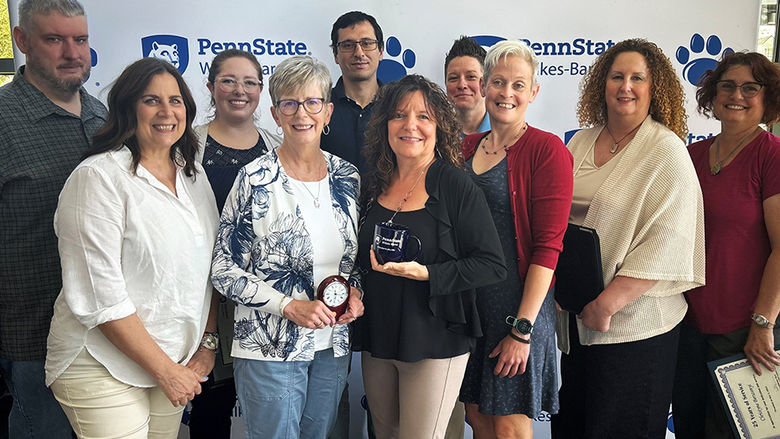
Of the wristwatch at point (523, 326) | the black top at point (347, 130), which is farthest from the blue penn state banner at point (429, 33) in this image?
the wristwatch at point (523, 326)

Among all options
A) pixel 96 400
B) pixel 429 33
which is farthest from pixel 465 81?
pixel 96 400

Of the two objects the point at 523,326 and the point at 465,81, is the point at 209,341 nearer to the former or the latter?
the point at 523,326

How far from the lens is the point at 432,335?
1.71 meters

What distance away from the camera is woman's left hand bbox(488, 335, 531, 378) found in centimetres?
180

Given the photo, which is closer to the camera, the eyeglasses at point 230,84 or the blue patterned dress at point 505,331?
the blue patterned dress at point 505,331

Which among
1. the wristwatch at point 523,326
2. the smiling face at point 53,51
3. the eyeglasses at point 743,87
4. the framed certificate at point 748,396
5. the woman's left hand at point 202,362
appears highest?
the smiling face at point 53,51

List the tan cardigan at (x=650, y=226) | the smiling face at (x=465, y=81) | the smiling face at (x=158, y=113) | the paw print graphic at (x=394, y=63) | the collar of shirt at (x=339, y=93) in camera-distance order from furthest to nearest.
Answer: the paw print graphic at (x=394, y=63) < the smiling face at (x=465, y=81) < the collar of shirt at (x=339, y=93) < the tan cardigan at (x=650, y=226) < the smiling face at (x=158, y=113)

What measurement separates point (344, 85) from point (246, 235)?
1.25 m

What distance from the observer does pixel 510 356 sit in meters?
1.80

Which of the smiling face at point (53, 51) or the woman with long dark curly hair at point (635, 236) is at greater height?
the smiling face at point (53, 51)

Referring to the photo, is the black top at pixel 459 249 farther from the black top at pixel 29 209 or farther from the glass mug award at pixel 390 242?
the black top at pixel 29 209

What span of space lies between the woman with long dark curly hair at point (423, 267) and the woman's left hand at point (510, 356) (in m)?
0.13

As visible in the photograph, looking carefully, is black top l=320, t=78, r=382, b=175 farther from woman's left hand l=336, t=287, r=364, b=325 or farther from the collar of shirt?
woman's left hand l=336, t=287, r=364, b=325

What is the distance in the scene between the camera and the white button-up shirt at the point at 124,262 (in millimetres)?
1573
